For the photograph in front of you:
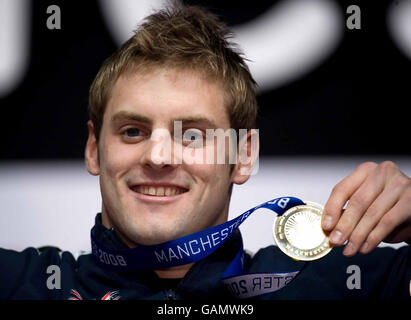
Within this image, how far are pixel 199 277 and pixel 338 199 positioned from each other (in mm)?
696

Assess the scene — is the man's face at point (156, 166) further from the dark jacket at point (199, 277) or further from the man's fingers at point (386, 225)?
the man's fingers at point (386, 225)

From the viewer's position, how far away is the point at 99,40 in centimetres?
321

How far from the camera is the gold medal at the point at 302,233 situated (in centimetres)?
208

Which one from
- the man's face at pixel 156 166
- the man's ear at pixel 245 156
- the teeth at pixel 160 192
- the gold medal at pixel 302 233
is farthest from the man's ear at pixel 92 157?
the gold medal at pixel 302 233

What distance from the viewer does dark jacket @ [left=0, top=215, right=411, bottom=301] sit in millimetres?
2348

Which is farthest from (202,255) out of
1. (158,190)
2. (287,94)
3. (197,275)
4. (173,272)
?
(287,94)

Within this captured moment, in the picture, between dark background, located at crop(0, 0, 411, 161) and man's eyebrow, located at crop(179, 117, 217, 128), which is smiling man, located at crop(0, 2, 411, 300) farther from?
dark background, located at crop(0, 0, 411, 161)

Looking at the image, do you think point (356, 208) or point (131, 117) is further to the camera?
point (131, 117)

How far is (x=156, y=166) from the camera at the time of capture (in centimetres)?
227

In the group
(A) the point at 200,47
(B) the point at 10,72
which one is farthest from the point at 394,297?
(B) the point at 10,72

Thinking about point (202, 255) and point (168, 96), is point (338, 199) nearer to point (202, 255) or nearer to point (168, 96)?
point (202, 255)

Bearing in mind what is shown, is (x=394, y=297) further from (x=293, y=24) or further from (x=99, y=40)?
(x=99, y=40)

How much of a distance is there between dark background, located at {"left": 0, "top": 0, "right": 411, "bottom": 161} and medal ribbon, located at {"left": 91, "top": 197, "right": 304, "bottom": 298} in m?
1.07

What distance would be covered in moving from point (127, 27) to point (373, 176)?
173cm
